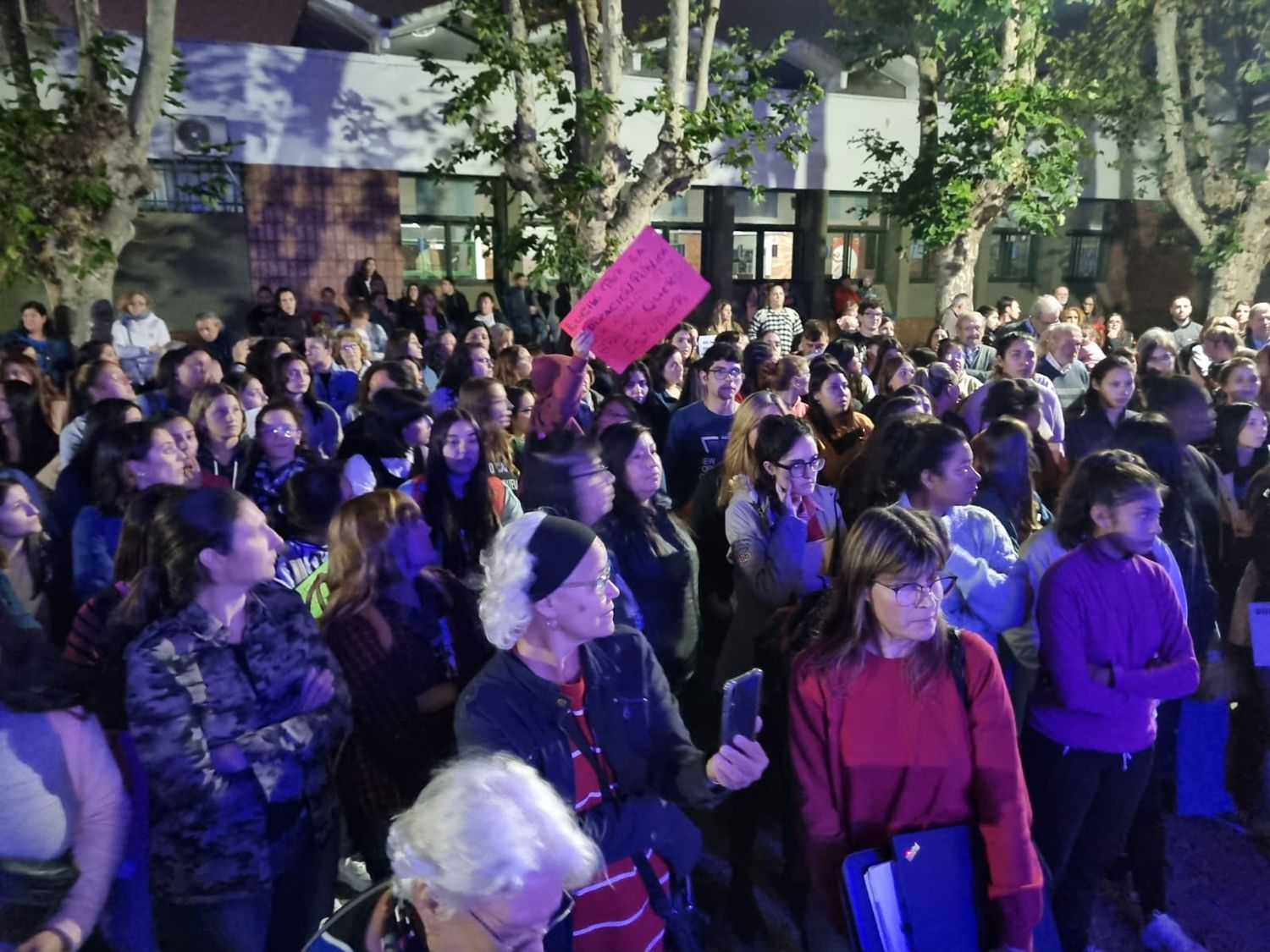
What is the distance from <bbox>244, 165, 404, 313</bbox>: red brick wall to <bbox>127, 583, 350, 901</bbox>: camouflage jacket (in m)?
11.7

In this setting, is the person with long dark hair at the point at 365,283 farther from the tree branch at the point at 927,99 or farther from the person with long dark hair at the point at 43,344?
the tree branch at the point at 927,99

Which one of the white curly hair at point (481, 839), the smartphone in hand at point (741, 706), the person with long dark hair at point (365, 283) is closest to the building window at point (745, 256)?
the person with long dark hair at point (365, 283)

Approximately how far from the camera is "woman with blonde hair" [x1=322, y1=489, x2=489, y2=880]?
8.82 feet

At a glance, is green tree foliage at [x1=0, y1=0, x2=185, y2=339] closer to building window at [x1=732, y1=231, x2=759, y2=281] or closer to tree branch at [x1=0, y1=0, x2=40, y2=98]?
tree branch at [x1=0, y1=0, x2=40, y2=98]

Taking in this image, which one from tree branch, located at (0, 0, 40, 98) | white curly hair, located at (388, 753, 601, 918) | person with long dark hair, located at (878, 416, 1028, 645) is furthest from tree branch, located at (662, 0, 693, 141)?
white curly hair, located at (388, 753, 601, 918)

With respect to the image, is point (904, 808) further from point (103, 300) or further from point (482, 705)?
point (103, 300)

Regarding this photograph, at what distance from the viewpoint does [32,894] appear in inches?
83.6

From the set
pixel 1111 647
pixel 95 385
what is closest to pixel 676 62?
pixel 95 385

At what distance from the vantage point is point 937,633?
87.0 inches

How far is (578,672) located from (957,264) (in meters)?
12.7

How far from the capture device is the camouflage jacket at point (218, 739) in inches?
85.2

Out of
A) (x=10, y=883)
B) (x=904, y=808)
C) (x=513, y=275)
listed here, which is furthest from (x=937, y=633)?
(x=513, y=275)

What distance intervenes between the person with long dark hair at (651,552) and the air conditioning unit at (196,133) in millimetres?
10727

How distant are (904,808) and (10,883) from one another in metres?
2.09
